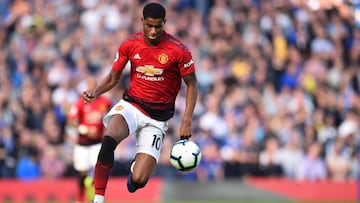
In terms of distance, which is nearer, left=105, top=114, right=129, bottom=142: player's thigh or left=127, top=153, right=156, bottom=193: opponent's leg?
left=105, top=114, right=129, bottom=142: player's thigh

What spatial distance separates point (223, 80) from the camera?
24562 mm

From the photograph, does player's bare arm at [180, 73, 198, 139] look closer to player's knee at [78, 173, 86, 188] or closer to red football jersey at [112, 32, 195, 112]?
red football jersey at [112, 32, 195, 112]

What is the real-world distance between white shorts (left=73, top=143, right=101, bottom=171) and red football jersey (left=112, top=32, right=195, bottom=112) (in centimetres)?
502

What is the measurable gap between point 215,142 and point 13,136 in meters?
4.46

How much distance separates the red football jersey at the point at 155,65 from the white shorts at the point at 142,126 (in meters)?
0.20

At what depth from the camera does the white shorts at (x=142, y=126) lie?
13.3 meters

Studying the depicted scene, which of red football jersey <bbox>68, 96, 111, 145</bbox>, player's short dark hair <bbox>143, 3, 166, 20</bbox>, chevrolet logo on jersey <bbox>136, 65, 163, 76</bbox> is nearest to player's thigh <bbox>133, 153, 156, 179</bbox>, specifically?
chevrolet logo on jersey <bbox>136, 65, 163, 76</bbox>

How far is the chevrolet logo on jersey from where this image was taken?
1326cm

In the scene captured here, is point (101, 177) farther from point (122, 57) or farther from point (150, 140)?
point (122, 57)

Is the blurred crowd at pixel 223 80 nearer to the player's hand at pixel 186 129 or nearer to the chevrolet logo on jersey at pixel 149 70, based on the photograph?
the chevrolet logo on jersey at pixel 149 70

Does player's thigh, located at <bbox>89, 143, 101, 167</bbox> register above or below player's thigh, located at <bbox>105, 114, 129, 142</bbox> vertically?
above

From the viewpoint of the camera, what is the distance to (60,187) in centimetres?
2220

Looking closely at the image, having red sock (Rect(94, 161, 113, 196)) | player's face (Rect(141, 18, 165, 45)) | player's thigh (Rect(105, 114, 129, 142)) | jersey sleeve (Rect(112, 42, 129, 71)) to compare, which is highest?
player's face (Rect(141, 18, 165, 45))

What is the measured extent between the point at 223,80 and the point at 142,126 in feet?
36.7
